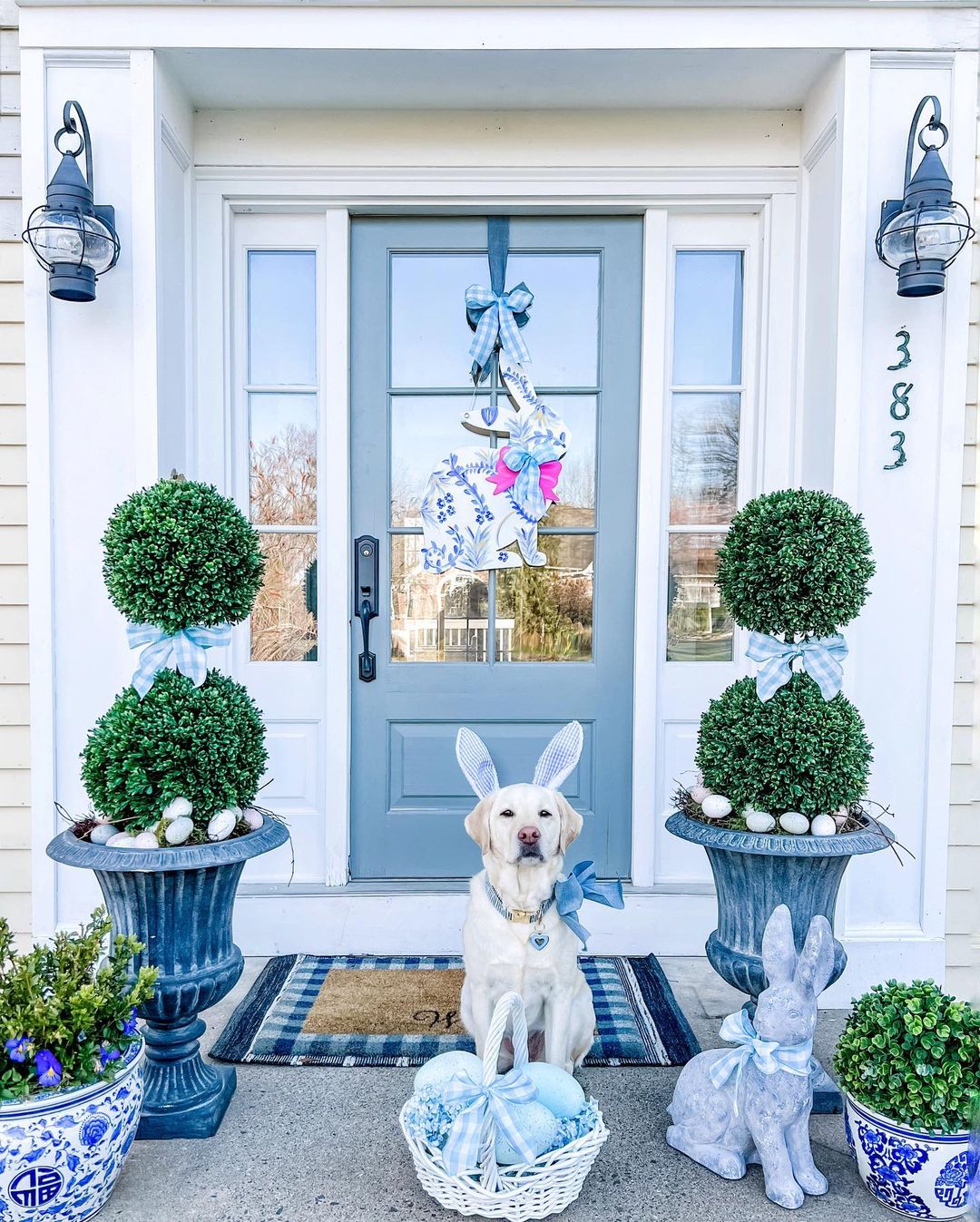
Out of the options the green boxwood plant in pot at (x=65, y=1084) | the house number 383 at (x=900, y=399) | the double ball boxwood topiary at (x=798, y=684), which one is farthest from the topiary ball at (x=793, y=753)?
the green boxwood plant in pot at (x=65, y=1084)

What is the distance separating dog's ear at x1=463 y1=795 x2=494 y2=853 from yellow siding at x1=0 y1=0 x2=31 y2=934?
66.6 inches

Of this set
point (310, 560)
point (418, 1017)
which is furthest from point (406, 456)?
point (418, 1017)

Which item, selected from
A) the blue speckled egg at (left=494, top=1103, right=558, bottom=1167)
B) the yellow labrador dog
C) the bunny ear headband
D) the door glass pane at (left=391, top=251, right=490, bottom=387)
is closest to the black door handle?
the door glass pane at (left=391, top=251, right=490, bottom=387)

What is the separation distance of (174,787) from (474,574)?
56.2 inches

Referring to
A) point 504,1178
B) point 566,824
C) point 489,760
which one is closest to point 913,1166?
point 504,1178

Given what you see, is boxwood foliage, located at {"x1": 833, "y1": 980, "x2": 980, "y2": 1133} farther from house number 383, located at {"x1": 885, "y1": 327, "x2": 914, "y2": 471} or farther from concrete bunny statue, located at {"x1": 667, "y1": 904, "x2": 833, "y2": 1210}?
house number 383, located at {"x1": 885, "y1": 327, "x2": 914, "y2": 471}

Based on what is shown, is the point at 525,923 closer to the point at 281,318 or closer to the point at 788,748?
the point at 788,748

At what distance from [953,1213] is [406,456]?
250cm

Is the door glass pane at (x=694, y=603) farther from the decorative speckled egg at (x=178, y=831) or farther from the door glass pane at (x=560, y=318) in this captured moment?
the decorative speckled egg at (x=178, y=831)

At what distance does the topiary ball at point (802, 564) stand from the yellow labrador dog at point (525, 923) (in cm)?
69

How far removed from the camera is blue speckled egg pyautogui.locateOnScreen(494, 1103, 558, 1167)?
4.94 feet

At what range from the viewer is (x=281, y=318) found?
2.94 meters

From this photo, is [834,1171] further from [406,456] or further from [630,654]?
[406,456]

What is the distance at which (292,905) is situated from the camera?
9.39 feet
